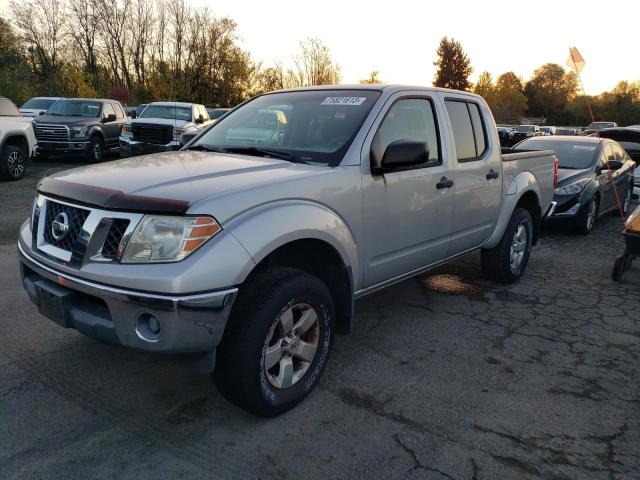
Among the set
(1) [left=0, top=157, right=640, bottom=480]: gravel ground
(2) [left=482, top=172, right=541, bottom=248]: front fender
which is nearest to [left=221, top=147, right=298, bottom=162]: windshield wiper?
(1) [left=0, top=157, right=640, bottom=480]: gravel ground

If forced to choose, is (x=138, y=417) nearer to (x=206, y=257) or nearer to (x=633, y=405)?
(x=206, y=257)

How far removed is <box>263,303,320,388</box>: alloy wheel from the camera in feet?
9.30

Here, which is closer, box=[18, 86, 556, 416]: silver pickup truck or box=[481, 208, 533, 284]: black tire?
box=[18, 86, 556, 416]: silver pickup truck

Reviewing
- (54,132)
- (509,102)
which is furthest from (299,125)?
(509,102)

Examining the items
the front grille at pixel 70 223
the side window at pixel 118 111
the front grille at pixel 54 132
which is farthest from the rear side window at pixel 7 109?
the front grille at pixel 70 223

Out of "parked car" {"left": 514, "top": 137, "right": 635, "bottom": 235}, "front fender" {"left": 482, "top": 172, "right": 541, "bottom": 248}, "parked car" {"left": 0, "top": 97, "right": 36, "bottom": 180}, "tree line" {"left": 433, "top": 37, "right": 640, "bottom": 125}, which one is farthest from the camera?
"tree line" {"left": 433, "top": 37, "right": 640, "bottom": 125}

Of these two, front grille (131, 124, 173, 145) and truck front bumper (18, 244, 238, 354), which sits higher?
front grille (131, 124, 173, 145)

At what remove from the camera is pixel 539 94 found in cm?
8794

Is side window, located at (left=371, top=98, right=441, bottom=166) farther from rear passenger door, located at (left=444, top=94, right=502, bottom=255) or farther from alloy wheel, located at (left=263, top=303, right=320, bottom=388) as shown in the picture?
alloy wheel, located at (left=263, top=303, right=320, bottom=388)

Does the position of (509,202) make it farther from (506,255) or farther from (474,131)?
(474,131)

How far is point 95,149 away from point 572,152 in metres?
12.1

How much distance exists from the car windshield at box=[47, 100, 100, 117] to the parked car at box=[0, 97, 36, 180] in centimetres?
406

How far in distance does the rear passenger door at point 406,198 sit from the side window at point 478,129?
0.65m

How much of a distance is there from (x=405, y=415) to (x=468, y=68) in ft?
279
